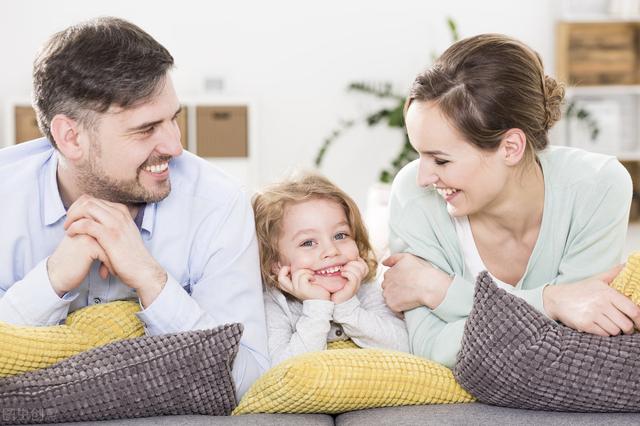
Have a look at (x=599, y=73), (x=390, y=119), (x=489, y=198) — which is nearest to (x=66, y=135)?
(x=489, y=198)

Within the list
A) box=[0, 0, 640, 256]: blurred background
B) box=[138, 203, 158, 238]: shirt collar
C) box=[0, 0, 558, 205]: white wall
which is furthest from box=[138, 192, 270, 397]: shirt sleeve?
box=[0, 0, 558, 205]: white wall

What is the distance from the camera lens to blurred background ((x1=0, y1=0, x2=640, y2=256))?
628cm

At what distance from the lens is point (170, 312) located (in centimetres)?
167

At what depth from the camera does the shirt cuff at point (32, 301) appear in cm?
167

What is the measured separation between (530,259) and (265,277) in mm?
592

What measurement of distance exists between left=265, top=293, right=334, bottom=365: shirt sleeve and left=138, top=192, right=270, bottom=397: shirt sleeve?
0.28 feet

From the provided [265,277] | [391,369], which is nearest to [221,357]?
[391,369]

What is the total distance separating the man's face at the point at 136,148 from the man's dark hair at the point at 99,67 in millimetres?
24

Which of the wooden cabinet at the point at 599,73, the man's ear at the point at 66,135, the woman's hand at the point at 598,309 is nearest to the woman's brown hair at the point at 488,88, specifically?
the woman's hand at the point at 598,309

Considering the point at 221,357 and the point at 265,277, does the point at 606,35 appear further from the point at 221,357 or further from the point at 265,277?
the point at 221,357

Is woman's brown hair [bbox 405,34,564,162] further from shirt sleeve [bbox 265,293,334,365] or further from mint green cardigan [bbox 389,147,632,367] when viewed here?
shirt sleeve [bbox 265,293,334,365]

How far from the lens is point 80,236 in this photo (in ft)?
5.62

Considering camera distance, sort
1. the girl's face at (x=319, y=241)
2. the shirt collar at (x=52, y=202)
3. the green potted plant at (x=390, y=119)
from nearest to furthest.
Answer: the shirt collar at (x=52, y=202)
the girl's face at (x=319, y=241)
the green potted plant at (x=390, y=119)

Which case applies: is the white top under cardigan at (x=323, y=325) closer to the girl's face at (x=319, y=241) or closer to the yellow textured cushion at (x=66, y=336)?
the girl's face at (x=319, y=241)
